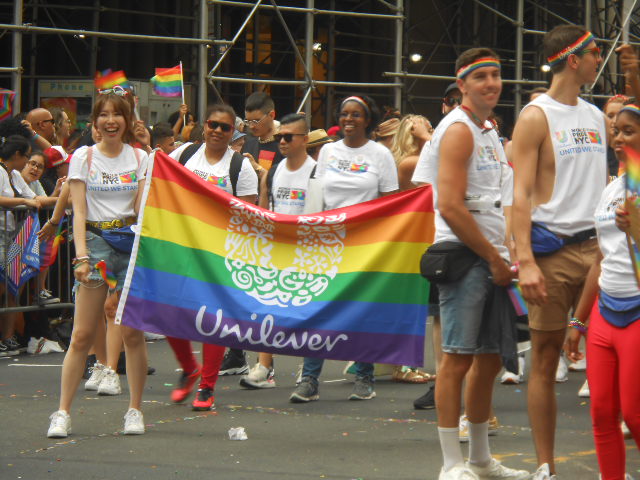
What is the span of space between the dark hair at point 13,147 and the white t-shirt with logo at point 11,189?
7.1 inches

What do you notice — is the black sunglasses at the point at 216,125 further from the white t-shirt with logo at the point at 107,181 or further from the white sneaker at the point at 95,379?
the white sneaker at the point at 95,379

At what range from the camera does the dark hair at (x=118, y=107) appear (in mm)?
7551

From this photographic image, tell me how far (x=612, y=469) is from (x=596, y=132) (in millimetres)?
1550

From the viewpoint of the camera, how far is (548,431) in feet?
18.1

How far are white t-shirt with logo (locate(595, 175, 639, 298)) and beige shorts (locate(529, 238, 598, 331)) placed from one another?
19.0 inches

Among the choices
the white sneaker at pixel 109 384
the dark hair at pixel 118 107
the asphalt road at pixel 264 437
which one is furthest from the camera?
the white sneaker at pixel 109 384

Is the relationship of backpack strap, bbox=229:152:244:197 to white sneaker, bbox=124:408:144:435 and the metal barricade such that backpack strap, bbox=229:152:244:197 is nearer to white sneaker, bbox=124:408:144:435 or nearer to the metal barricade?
white sneaker, bbox=124:408:144:435

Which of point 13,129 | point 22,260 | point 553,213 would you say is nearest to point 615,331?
point 553,213

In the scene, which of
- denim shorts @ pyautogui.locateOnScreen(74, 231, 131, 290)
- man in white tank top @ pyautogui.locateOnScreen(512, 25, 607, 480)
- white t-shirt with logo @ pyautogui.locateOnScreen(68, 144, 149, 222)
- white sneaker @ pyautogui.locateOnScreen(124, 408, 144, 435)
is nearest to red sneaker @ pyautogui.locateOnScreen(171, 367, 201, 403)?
white sneaker @ pyautogui.locateOnScreen(124, 408, 144, 435)

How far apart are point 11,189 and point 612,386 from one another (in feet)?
23.7

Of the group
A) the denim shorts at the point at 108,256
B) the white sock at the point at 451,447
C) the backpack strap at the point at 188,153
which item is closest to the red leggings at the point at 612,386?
the white sock at the point at 451,447

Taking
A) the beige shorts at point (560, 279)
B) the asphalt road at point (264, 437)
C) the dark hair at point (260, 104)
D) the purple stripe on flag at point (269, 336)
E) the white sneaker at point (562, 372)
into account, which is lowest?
the asphalt road at point (264, 437)

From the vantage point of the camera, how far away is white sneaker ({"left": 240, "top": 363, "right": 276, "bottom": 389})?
8.84m

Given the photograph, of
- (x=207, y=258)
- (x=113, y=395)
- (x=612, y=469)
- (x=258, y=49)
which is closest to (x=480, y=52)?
(x=612, y=469)
